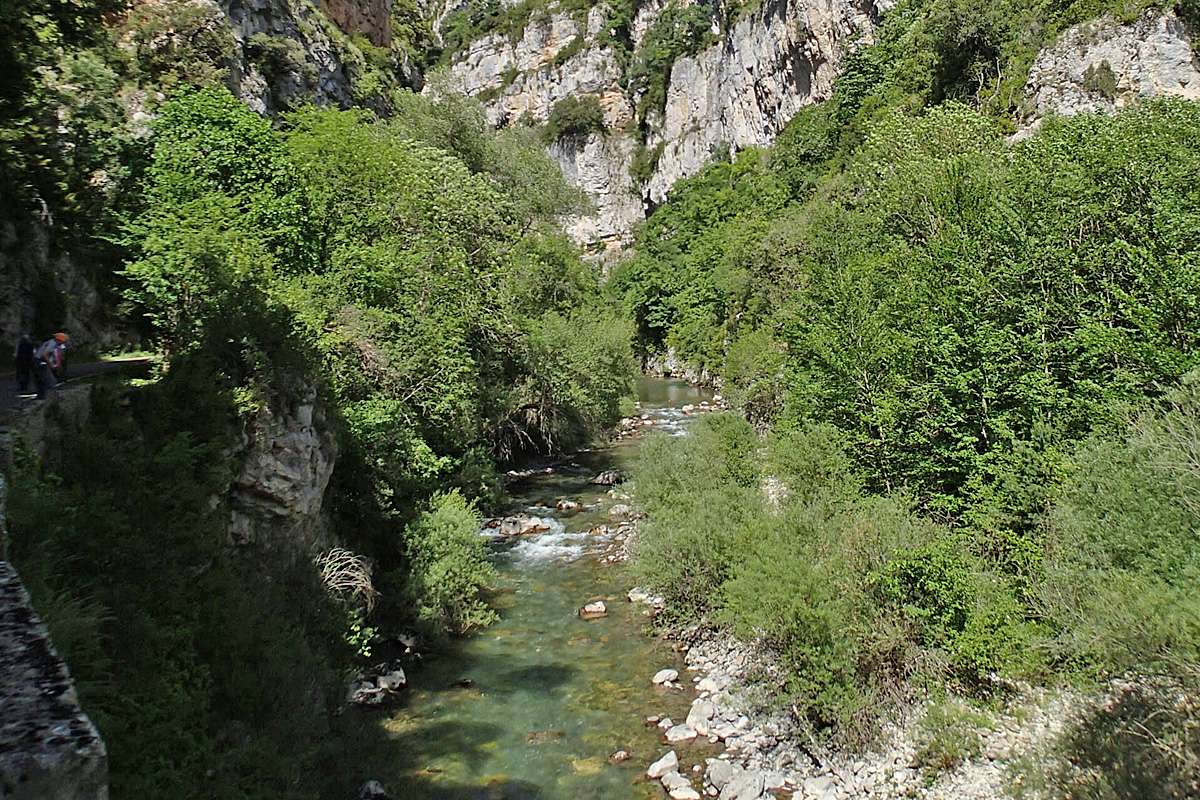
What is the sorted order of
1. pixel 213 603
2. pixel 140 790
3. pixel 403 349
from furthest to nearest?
pixel 403 349 → pixel 213 603 → pixel 140 790

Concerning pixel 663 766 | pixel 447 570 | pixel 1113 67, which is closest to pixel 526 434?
Result: pixel 447 570

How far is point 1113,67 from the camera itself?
27.2m

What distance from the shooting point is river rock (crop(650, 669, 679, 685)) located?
45.2 feet

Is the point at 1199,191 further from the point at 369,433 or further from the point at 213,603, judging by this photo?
the point at 213,603

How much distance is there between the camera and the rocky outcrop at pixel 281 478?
12.3 m

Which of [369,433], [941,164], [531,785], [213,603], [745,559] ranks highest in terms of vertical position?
[941,164]

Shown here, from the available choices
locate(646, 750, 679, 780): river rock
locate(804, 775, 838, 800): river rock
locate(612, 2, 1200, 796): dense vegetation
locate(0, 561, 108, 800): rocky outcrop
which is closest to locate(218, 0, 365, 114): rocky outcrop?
locate(612, 2, 1200, 796): dense vegetation

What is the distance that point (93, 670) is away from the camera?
6570mm

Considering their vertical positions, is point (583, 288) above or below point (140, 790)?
above

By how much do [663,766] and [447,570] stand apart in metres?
6.27

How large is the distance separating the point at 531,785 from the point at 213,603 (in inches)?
202

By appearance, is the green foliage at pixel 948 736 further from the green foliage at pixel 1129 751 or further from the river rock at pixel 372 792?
the river rock at pixel 372 792

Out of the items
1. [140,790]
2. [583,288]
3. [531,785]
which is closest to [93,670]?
[140,790]

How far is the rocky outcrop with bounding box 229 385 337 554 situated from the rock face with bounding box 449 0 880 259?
51.4m
